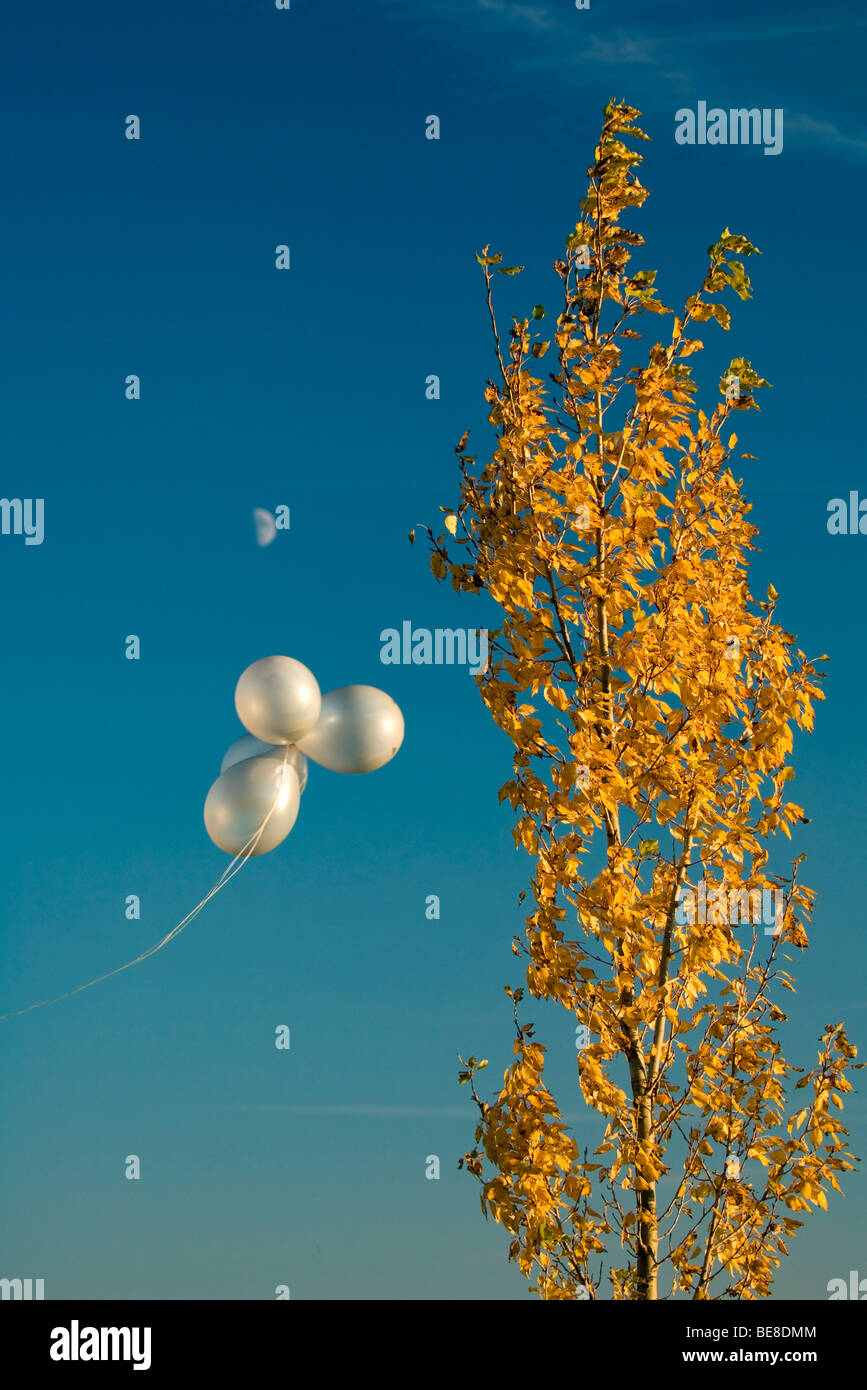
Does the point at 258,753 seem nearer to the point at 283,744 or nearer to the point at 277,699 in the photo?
the point at 283,744

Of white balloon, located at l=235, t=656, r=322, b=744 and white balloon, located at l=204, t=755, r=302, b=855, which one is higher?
white balloon, located at l=235, t=656, r=322, b=744

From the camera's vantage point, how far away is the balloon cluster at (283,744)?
6.91 meters

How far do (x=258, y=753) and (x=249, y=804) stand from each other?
1.51ft

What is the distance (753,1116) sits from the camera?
6195mm

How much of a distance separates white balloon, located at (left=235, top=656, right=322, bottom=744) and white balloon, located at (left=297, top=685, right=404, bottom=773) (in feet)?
0.43

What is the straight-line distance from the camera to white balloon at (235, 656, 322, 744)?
6914 millimetres

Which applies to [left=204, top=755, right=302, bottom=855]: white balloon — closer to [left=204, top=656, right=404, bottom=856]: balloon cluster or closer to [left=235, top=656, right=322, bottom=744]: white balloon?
[left=204, top=656, right=404, bottom=856]: balloon cluster

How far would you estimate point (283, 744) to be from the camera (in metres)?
7.18

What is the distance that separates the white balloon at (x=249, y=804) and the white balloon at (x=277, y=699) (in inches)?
6.6

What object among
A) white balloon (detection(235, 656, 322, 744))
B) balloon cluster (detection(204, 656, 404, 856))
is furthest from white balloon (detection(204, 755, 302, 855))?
white balloon (detection(235, 656, 322, 744))

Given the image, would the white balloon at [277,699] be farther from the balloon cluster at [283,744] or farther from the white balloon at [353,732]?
the white balloon at [353,732]
